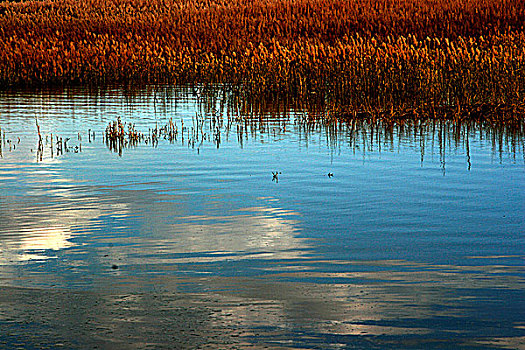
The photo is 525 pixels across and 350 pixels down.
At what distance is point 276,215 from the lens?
689 centimetres

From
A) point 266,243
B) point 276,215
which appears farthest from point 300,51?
point 266,243

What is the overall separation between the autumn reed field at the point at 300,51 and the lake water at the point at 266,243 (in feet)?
15.4

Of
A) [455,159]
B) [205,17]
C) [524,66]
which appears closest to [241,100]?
[524,66]

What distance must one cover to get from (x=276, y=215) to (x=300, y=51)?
17654 mm

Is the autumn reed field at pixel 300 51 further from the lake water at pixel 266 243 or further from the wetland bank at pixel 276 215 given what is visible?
the lake water at pixel 266 243

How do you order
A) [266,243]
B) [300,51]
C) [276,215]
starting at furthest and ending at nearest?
[300,51], [276,215], [266,243]

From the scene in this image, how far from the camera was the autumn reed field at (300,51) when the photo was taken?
55.5ft

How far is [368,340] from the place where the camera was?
378cm

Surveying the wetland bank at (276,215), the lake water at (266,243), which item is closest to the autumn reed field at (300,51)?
the wetland bank at (276,215)

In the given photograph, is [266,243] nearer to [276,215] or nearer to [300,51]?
[276,215]

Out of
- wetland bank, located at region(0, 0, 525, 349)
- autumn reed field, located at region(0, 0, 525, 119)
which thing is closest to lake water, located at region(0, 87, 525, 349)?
wetland bank, located at region(0, 0, 525, 349)

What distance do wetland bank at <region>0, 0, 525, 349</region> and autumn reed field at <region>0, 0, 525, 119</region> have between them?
0.51ft

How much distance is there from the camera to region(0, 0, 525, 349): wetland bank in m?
4.06

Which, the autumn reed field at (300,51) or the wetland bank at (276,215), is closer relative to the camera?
the wetland bank at (276,215)
